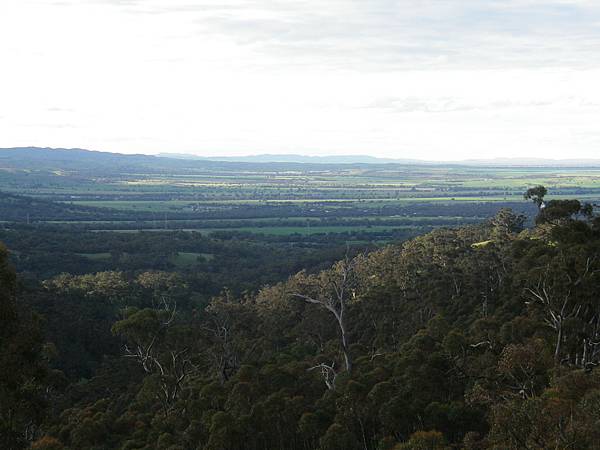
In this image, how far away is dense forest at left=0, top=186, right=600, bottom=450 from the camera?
811 inches

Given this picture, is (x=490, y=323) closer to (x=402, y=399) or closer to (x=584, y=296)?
(x=584, y=296)

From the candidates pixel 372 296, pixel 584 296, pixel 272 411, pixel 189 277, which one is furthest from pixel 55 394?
pixel 189 277

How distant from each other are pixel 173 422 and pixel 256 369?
17.0ft

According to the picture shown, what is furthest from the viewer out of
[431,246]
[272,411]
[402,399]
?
[431,246]

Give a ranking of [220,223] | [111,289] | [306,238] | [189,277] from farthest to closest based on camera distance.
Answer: [220,223] → [306,238] → [189,277] → [111,289]

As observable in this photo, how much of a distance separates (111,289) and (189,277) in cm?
1883

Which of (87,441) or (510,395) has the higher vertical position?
(510,395)

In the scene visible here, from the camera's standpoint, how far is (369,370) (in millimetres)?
33000

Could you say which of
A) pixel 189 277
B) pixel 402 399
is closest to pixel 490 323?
pixel 402 399

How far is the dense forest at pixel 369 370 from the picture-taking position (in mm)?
20594

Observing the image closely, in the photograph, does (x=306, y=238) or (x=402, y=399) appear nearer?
(x=402, y=399)

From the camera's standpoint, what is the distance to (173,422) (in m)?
30.4

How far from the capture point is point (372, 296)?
5953 centimetres

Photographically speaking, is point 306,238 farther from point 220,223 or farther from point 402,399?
point 402,399
